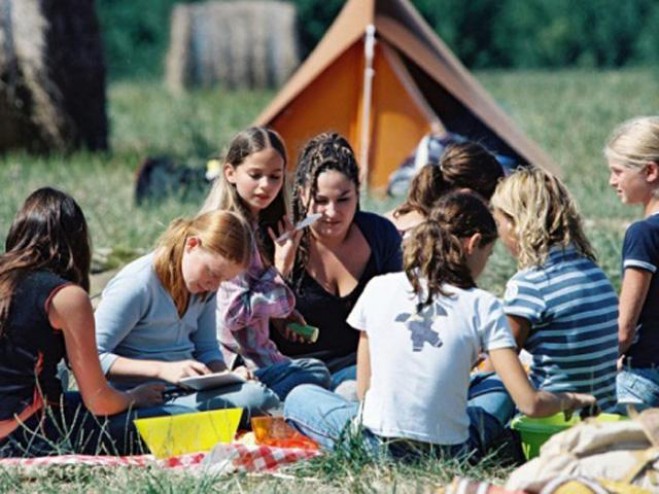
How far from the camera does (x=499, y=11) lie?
25.2 meters

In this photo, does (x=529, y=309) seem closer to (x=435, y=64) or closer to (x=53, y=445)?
(x=53, y=445)

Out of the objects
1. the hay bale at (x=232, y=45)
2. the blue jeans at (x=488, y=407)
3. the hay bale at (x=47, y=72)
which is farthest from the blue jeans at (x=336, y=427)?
the hay bale at (x=232, y=45)

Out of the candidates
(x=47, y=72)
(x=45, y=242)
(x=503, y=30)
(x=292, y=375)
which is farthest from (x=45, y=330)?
(x=503, y=30)

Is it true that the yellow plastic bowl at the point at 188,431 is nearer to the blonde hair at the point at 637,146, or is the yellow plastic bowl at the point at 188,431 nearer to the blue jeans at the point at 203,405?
the blue jeans at the point at 203,405

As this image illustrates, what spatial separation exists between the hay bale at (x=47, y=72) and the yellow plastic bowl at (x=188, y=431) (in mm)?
7500

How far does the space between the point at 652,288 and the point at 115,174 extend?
20.6ft

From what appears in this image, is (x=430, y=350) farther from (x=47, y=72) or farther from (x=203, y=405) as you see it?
(x=47, y=72)

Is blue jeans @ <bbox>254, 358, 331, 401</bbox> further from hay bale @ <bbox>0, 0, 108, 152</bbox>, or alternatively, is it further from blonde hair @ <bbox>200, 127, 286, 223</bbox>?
hay bale @ <bbox>0, 0, 108, 152</bbox>

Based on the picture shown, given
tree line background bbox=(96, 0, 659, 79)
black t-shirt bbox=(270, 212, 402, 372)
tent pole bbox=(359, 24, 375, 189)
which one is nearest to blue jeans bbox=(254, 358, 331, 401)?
black t-shirt bbox=(270, 212, 402, 372)

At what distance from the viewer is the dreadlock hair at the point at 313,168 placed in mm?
5422

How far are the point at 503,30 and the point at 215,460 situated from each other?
2140 cm

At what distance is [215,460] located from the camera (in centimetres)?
454

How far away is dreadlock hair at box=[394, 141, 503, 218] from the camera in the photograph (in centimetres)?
582

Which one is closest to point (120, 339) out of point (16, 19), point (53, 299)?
point (53, 299)
